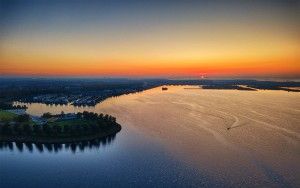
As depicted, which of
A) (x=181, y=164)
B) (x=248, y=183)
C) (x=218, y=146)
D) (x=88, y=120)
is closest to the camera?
(x=248, y=183)

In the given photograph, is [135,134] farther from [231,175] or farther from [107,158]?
[231,175]

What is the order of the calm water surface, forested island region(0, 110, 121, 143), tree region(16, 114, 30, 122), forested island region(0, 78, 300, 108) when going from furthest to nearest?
forested island region(0, 78, 300, 108), tree region(16, 114, 30, 122), forested island region(0, 110, 121, 143), the calm water surface

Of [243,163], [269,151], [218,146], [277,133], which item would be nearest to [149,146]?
[218,146]

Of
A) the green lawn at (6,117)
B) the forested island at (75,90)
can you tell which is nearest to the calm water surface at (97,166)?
the green lawn at (6,117)

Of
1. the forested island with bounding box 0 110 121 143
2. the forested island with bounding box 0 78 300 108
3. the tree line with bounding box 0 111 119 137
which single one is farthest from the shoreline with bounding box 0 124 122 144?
the forested island with bounding box 0 78 300 108

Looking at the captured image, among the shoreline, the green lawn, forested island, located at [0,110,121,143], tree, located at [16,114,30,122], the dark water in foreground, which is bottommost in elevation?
Answer: the dark water in foreground

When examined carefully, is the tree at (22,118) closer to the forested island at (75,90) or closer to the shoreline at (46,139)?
the shoreline at (46,139)

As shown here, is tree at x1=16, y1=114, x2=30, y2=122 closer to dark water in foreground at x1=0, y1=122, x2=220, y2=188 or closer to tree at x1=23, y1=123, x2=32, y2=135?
tree at x1=23, y1=123, x2=32, y2=135

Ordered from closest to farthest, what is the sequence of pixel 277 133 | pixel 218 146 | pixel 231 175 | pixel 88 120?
pixel 231 175 → pixel 218 146 → pixel 277 133 → pixel 88 120
